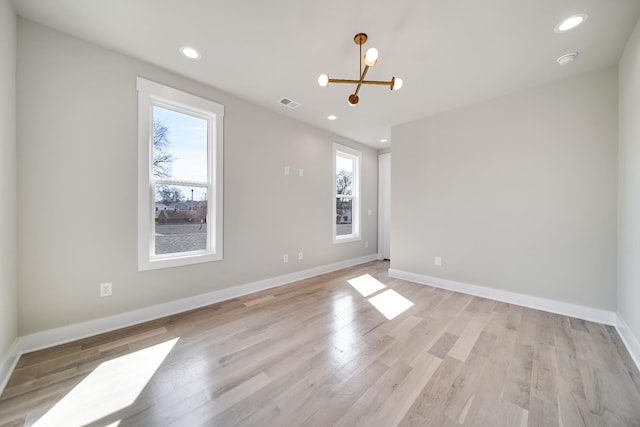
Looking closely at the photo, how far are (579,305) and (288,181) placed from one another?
391 cm

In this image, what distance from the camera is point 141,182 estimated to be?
2529mm

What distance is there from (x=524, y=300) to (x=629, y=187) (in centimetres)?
158

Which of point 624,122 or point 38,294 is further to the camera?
point 624,122

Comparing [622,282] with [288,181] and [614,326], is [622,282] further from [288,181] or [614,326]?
[288,181]

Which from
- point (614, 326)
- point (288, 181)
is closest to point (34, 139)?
point (288, 181)

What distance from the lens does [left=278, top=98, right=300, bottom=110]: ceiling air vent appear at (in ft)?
11.2

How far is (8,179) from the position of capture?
1811mm

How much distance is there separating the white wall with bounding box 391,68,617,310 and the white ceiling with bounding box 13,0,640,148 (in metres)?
0.40

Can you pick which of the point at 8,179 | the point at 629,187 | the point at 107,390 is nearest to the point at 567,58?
the point at 629,187

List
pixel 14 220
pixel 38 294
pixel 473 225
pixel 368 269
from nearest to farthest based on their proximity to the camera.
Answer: pixel 14 220 → pixel 38 294 → pixel 473 225 → pixel 368 269

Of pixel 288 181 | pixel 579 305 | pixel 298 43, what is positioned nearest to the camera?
pixel 298 43

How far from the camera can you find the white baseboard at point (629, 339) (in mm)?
1910

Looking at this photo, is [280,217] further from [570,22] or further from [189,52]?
[570,22]

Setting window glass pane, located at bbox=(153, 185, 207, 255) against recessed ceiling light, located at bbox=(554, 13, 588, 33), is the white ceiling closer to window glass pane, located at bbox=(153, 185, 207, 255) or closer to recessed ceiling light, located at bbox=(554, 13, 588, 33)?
recessed ceiling light, located at bbox=(554, 13, 588, 33)
